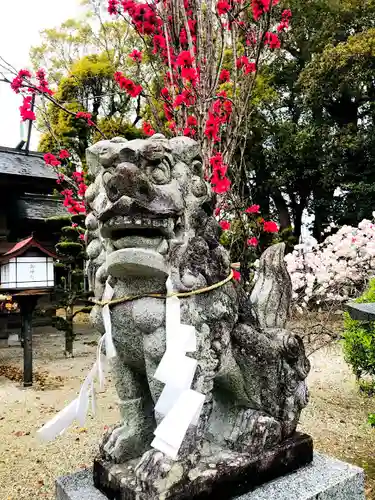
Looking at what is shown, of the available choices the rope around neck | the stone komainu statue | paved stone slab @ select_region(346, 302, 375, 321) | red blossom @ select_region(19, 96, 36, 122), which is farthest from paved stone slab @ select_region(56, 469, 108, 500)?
red blossom @ select_region(19, 96, 36, 122)

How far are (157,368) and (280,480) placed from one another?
0.81 meters

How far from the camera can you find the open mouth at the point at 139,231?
1.56 meters

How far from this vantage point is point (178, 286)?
5.44ft

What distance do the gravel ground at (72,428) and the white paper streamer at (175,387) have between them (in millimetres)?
2279

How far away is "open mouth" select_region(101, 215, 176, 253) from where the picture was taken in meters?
1.56

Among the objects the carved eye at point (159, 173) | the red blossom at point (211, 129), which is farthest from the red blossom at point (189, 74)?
the carved eye at point (159, 173)

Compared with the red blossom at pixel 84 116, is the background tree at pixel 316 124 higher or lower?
higher

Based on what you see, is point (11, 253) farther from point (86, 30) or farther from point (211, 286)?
point (86, 30)

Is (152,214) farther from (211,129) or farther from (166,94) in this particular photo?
(166,94)

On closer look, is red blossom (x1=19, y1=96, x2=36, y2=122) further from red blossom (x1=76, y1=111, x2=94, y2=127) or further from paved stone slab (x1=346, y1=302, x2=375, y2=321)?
paved stone slab (x1=346, y1=302, x2=375, y2=321)

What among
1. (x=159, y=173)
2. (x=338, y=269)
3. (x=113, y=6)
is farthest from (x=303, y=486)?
(x=338, y=269)

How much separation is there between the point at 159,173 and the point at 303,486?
4.69 ft

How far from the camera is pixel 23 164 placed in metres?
11.7

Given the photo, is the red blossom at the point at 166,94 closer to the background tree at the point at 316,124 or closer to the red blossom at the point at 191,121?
the red blossom at the point at 191,121
